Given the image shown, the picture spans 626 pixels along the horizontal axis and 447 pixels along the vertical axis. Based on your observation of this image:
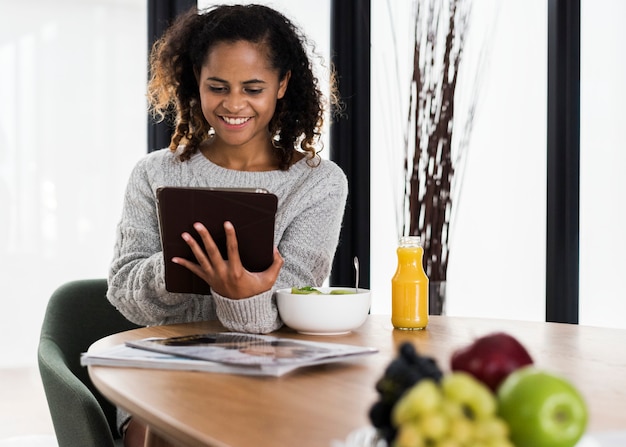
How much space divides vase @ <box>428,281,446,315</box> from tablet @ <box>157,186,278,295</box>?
0.99m

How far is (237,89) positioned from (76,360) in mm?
730

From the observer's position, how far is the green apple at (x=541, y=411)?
49 cm

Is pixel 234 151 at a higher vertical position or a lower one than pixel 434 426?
higher

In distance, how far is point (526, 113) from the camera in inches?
120

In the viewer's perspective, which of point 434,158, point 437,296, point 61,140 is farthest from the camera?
point 61,140

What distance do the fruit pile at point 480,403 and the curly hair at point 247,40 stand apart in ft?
4.88

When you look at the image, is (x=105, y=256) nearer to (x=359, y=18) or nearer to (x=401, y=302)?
(x=359, y=18)

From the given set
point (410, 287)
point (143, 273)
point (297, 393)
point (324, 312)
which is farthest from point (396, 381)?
point (143, 273)

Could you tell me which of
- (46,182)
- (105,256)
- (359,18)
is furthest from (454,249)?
(46,182)

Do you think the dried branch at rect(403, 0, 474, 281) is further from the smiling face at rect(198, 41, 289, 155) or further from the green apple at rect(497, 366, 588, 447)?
the green apple at rect(497, 366, 588, 447)

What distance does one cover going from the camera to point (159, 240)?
187cm

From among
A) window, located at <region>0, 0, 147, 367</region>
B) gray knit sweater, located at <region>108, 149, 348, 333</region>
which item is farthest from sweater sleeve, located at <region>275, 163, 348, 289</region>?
window, located at <region>0, 0, 147, 367</region>

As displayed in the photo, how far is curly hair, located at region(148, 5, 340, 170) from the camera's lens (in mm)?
1967

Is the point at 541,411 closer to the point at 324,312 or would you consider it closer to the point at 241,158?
the point at 324,312
